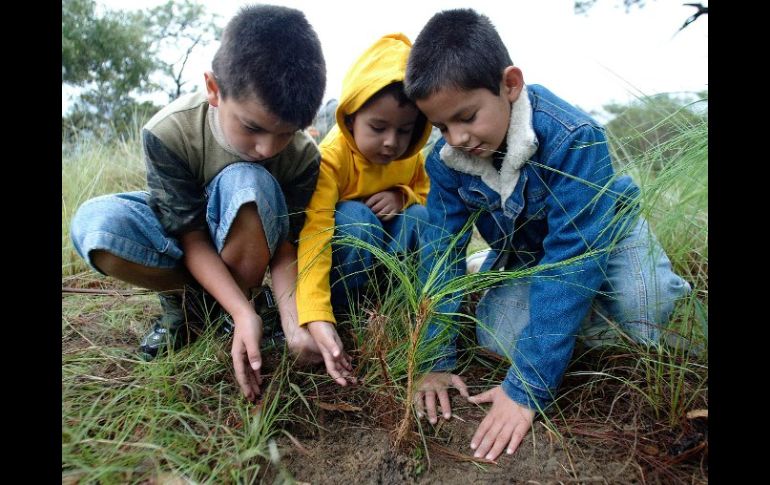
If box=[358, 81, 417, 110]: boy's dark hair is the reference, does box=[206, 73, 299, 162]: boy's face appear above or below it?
below

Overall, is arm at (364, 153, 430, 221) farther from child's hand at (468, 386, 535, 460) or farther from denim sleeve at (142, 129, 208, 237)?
child's hand at (468, 386, 535, 460)

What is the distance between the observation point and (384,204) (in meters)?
1.90

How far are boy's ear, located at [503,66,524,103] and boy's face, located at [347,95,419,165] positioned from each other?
330mm

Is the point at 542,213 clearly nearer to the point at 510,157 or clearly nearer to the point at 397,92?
the point at 510,157

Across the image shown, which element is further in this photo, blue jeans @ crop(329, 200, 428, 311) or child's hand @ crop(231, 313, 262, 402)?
blue jeans @ crop(329, 200, 428, 311)

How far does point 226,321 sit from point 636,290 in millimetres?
1279

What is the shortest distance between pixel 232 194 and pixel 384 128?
1.79ft

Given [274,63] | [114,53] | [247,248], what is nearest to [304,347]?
[247,248]

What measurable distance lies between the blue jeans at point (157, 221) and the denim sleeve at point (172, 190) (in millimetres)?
33

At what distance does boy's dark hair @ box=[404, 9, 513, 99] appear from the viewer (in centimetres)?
139

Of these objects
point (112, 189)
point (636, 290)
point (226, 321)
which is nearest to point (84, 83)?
point (112, 189)

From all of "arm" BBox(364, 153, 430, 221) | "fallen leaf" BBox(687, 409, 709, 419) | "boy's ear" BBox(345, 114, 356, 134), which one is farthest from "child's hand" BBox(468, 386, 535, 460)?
"boy's ear" BBox(345, 114, 356, 134)

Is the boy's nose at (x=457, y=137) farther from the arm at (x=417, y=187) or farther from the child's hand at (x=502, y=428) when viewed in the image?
the child's hand at (x=502, y=428)

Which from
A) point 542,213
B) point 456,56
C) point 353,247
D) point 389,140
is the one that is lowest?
point 353,247
